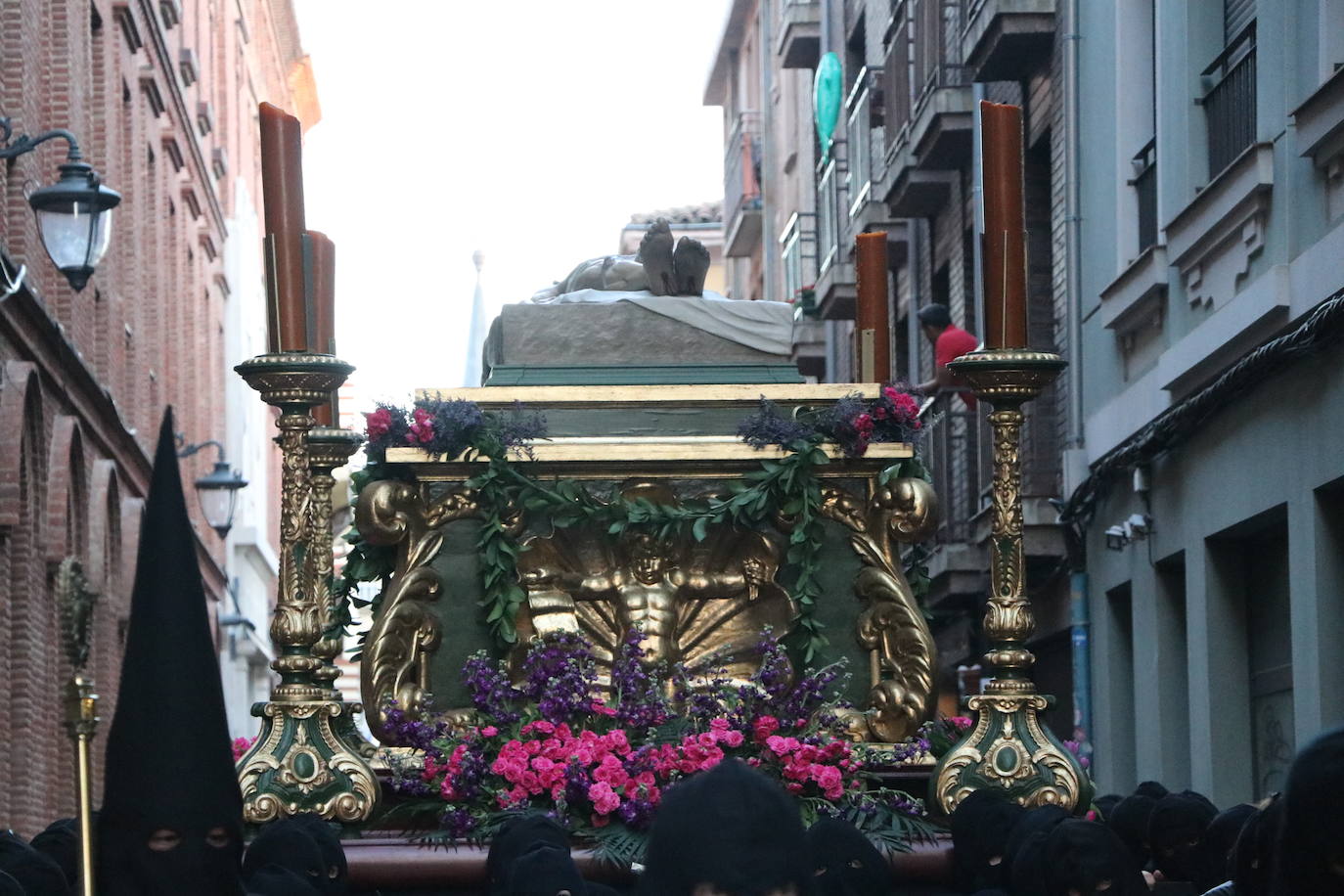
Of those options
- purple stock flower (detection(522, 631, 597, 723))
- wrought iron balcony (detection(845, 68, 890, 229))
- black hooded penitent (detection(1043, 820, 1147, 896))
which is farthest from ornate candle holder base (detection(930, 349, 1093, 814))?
wrought iron balcony (detection(845, 68, 890, 229))

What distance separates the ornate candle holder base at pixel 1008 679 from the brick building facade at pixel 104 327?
10.1 metres

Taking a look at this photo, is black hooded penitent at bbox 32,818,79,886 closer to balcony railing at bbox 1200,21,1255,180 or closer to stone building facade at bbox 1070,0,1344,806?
stone building facade at bbox 1070,0,1344,806

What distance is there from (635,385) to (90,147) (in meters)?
15.6

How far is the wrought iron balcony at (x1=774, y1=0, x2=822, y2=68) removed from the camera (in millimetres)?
31812

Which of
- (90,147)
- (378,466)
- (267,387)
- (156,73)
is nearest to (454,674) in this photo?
(378,466)

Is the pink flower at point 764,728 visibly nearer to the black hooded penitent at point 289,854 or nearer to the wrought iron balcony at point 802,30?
the black hooded penitent at point 289,854

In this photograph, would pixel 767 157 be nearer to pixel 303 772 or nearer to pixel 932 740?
pixel 932 740

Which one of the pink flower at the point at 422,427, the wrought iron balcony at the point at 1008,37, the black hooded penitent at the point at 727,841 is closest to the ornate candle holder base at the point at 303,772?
the pink flower at the point at 422,427

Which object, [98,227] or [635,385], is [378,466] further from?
[98,227]

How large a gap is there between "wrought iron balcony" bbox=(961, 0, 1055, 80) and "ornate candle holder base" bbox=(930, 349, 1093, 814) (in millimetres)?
11402

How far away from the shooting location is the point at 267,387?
809cm

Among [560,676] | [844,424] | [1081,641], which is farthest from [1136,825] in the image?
[1081,641]

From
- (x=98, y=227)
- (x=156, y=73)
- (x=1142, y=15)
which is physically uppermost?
(x=156, y=73)

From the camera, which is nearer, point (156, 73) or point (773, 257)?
point (156, 73)
